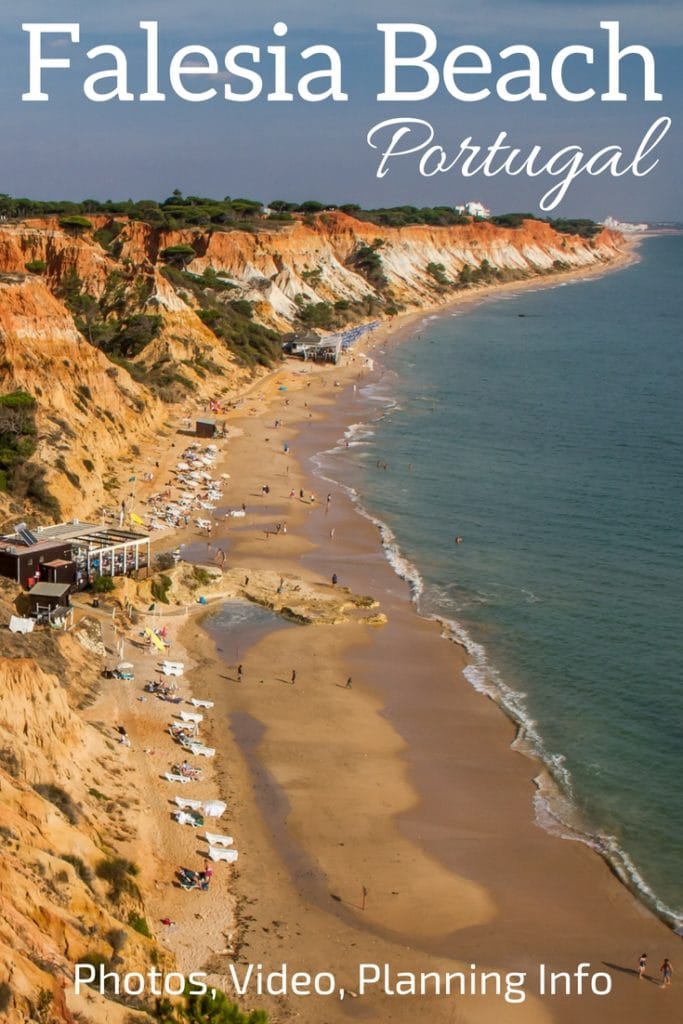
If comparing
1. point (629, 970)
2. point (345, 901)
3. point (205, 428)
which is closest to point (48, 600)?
point (345, 901)

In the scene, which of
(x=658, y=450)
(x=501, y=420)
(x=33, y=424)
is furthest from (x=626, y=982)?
(x=501, y=420)

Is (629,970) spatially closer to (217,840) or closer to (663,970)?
(663,970)

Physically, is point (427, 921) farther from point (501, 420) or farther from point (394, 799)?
point (501, 420)

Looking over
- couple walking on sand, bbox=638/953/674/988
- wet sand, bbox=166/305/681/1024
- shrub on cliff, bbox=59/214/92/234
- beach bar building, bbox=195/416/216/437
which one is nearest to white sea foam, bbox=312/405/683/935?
wet sand, bbox=166/305/681/1024

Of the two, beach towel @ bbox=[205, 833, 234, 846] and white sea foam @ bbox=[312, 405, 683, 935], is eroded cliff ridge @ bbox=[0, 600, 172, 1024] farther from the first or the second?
white sea foam @ bbox=[312, 405, 683, 935]

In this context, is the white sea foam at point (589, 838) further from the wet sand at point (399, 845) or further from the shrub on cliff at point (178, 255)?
the shrub on cliff at point (178, 255)
